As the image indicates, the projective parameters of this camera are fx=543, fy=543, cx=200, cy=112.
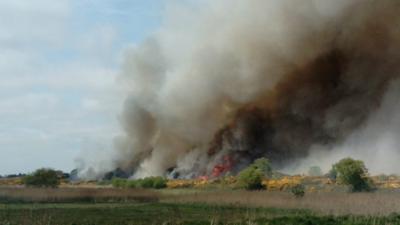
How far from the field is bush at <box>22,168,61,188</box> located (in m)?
9.59

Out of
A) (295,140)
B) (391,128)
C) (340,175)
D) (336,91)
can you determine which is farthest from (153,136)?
(340,175)

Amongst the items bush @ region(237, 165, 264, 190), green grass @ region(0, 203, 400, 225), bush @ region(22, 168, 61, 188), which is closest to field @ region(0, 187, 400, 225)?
green grass @ region(0, 203, 400, 225)

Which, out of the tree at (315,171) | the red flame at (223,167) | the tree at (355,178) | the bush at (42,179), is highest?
the red flame at (223,167)

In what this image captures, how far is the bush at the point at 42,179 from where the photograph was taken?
149ft

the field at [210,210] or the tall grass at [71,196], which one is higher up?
the tall grass at [71,196]

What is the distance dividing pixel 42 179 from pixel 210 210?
24728 mm

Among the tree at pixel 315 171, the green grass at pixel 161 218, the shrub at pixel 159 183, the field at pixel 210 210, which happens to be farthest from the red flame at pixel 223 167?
the green grass at pixel 161 218

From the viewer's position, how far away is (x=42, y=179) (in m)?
45.3

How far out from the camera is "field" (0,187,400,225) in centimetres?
1873

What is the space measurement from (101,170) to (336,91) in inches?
1448

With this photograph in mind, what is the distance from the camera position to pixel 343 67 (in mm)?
66750

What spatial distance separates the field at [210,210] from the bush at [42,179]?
31.5 feet

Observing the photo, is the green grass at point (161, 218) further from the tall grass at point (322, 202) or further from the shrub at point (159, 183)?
the shrub at point (159, 183)

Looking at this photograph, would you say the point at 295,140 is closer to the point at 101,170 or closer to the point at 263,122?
the point at 263,122
